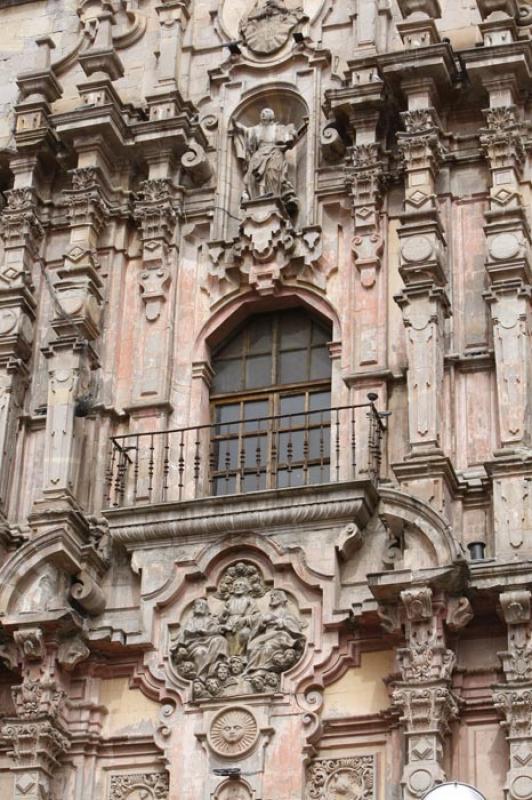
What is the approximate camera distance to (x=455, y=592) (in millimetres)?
17297

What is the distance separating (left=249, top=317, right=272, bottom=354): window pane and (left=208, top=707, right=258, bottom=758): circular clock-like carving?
406cm

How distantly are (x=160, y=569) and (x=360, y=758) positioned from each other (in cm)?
256

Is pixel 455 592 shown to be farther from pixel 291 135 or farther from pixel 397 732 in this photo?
pixel 291 135

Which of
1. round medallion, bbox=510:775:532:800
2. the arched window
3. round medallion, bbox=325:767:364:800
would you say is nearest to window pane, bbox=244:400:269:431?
the arched window

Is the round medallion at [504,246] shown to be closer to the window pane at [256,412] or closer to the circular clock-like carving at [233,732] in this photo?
the window pane at [256,412]

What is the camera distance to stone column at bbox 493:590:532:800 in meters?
16.4

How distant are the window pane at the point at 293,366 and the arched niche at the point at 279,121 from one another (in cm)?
133

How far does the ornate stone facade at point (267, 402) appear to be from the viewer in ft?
57.1

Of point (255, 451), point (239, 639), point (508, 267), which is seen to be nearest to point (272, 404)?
point (255, 451)

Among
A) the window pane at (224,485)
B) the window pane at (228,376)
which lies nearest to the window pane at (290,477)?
the window pane at (224,485)

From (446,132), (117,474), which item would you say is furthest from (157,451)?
(446,132)

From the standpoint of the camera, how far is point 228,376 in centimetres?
2016

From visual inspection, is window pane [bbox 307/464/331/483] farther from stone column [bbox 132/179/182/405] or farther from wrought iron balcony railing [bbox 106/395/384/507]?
stone column [bbox 132/179/182/405]

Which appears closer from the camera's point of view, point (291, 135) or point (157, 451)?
point (157, 451)
